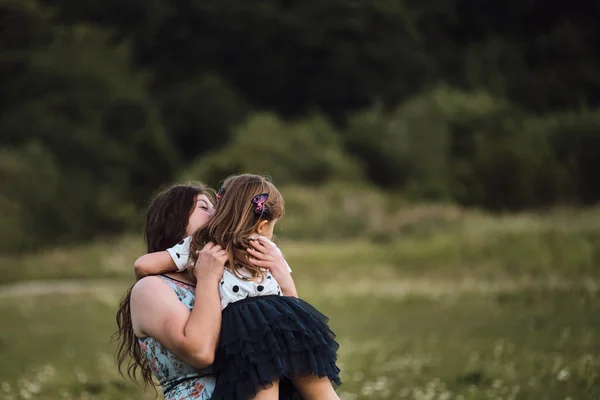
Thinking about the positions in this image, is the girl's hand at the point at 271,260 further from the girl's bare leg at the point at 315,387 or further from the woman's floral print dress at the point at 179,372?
the girl's bare leg at the point at 315,387

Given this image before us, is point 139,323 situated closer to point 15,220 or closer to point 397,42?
point 15,220

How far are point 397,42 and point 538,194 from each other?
23997mm

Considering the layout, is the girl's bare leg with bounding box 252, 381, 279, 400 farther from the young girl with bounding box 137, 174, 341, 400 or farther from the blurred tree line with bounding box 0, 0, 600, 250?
the blurred tree line with bounding box 0, 0, 600, 250

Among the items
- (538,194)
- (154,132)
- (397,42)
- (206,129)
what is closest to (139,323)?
(538,194)

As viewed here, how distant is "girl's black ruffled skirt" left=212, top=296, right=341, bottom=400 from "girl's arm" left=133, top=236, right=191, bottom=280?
34cm

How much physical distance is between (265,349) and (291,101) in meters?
59.4

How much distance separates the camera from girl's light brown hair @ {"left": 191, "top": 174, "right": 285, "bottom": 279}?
4234 millimetres

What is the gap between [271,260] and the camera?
4.34 m

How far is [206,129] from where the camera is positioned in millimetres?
58375

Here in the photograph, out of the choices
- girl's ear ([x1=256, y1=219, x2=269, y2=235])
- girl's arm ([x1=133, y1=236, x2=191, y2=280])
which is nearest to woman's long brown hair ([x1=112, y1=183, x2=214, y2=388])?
girl's arm ([x1=133, y1=236, x2=191, y2=280])

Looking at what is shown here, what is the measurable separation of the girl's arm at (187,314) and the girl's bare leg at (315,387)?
41 cm

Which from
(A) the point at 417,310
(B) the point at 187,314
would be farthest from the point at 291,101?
(B) the point at 187,314

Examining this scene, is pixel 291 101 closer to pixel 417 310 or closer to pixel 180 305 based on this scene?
pixel 417 310

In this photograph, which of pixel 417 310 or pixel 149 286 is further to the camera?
pixel 417 310
